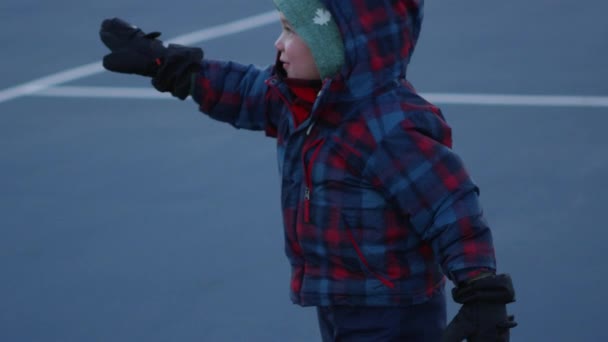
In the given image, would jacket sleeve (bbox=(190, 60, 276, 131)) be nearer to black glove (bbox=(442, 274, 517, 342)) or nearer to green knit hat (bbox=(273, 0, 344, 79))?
green knit hat (bbox=(273, 0, 344, 79))

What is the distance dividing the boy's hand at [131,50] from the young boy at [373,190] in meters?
0.38

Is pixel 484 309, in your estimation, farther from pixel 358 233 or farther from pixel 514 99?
pixel 514 99

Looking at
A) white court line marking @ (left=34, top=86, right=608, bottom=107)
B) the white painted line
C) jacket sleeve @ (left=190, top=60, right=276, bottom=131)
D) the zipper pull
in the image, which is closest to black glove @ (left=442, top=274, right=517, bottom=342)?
the zipper pull

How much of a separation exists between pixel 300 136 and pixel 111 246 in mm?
2281

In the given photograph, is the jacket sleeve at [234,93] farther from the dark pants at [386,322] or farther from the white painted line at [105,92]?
the white painted line at [105,92]

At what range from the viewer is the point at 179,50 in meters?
3.11

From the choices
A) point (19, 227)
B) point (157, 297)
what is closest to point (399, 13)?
point (157, 297)

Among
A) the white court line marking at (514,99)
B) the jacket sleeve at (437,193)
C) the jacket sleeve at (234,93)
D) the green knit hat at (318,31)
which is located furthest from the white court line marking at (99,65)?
the jacket sleeve at (437,193)

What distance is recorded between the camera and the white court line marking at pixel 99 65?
6.93 meters

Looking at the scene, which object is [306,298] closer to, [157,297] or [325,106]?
[325,106]

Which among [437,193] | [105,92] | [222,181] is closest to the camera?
[437,193]

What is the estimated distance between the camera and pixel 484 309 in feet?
8.72

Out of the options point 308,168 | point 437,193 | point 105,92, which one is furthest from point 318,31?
point 105,92

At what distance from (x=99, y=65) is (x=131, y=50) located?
4270 millimetres
